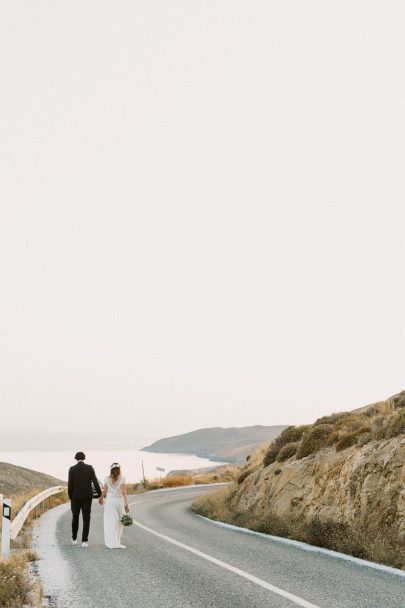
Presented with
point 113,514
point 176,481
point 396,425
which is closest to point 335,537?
point 396,425

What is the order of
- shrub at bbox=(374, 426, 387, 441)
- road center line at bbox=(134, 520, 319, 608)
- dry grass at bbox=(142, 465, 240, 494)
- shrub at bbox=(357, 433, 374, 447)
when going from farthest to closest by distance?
dry grass at bbox=(142, 465, 240, 494)
shrub at bbox=(357, 433, 374, 447)
shrub at bbox=(374, 426, 387, 441)
road center line at bbox=(134, 520, 319, 608)

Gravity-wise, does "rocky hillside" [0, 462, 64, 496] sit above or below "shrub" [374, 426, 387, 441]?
above

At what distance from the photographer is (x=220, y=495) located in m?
24.4

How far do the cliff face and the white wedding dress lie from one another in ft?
14.8

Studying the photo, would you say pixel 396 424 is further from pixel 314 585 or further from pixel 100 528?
pixel 100 528

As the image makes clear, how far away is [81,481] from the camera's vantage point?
46.5ft

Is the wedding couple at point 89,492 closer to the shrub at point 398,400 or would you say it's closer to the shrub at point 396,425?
the shrub at point 396,425

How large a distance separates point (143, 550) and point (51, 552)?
178 centimetres

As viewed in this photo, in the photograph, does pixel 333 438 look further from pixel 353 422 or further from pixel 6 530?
pixel 6 530

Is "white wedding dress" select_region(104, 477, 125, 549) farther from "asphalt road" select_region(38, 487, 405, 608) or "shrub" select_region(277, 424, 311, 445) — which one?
"shrub" select_region(277, 424, 311, 445)

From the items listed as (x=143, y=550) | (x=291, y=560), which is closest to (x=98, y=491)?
(x=143, y=550)

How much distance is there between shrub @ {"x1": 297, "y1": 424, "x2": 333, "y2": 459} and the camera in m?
18.3

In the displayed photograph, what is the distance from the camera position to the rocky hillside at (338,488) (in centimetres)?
1202

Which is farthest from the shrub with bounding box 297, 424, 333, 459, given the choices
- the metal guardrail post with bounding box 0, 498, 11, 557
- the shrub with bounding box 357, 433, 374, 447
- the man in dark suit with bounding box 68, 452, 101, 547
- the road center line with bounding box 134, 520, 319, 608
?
the metal guardrail post with bounding box 0, 498, 11, 557
